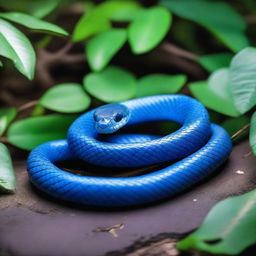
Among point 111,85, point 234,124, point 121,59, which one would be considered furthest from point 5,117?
point 234,124

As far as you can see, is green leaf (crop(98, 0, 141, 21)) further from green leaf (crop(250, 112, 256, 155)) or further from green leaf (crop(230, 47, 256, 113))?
green leaf (crop(250, 112, 256, 155))

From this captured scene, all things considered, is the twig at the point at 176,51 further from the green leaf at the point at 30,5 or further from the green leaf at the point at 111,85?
the green leaf at the point at 30,5

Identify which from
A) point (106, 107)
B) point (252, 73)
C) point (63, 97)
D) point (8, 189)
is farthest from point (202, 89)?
point (8, 189)

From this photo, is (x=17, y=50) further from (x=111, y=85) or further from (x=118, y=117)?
(x=111, y=85)

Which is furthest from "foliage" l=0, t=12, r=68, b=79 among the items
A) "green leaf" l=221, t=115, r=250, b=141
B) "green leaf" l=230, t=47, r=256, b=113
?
"green leaf" l=221, t=115, r=250, b=141

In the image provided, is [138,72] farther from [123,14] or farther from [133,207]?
[133,207]

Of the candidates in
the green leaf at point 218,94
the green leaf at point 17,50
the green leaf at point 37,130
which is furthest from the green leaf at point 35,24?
the green leaf at point 218,94
